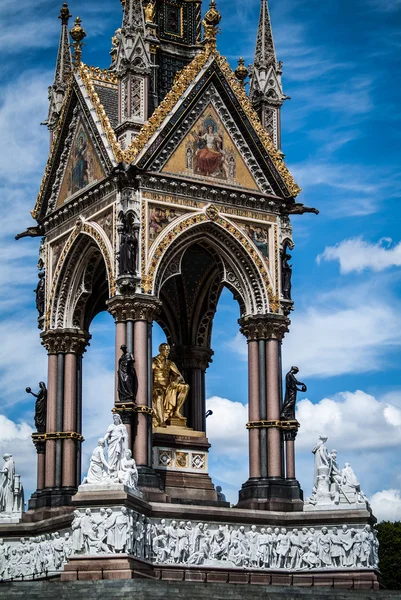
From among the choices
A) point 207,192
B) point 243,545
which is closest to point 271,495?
point 243,545

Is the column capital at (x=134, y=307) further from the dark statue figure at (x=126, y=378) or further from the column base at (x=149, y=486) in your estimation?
the column base at (x=149, y=486)

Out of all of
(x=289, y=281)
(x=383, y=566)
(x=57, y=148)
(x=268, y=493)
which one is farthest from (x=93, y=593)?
(x=383, y=566)

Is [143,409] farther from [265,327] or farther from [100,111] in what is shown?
[100,111]

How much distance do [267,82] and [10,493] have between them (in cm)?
1263

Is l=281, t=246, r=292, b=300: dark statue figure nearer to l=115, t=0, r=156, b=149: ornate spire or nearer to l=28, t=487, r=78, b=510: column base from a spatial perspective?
l=115, t=0, r=156, b=149: ornate spire

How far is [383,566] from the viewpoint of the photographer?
2361 inches

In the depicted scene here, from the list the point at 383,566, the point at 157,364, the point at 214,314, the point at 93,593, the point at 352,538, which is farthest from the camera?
the point at 383,566

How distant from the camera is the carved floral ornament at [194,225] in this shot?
120 ft

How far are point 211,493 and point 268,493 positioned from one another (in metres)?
1.54

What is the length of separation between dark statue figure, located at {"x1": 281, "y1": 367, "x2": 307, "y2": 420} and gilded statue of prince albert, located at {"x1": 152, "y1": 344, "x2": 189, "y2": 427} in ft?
8.74

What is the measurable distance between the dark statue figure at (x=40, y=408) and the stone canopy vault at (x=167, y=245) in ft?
0.28

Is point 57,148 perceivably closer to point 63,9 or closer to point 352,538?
point 63,9

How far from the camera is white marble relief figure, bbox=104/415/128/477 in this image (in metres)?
33.3

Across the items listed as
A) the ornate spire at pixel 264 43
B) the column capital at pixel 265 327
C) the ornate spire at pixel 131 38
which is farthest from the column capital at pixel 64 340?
the ornate spire at pixel 264 43
